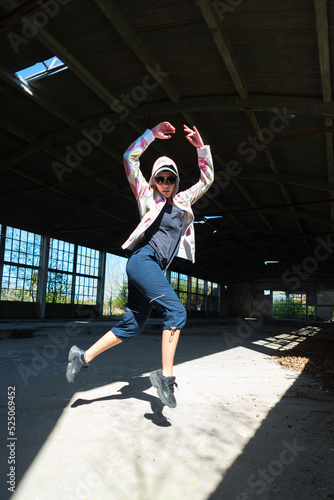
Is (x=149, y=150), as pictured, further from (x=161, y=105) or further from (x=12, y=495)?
(x=12, y=495)

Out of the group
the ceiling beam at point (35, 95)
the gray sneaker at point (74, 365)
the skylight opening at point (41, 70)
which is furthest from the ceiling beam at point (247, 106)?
the gray sneaker at point (74, 365)

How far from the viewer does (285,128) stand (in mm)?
9680

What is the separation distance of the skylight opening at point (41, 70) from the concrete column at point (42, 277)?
10.4 metres

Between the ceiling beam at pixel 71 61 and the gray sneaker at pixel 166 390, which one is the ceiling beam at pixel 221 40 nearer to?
the ceiling beam at pixel 71 61

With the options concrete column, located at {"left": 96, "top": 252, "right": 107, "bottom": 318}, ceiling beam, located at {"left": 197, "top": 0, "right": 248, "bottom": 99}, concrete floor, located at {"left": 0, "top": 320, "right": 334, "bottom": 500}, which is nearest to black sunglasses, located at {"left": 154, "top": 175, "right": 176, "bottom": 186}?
concrete floor, located at {"left": 0, "top": 320, "right": 334, "bottom": 500}

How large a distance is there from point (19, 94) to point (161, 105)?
3.43m

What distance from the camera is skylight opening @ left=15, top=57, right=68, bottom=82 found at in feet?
26.9

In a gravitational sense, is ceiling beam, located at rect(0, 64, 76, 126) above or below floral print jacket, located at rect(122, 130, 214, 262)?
above

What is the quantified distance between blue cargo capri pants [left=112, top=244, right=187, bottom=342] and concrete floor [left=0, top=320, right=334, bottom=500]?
541mm

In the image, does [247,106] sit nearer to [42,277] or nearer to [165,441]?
[165,441]

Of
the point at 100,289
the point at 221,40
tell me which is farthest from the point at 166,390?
the point at 100,289

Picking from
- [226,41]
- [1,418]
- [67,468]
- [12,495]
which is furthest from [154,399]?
[226,41]

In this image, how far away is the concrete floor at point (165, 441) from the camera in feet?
4.76

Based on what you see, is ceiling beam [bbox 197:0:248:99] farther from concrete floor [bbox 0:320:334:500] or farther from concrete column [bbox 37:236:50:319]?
concrete column [bbox 37:236:50:319]
